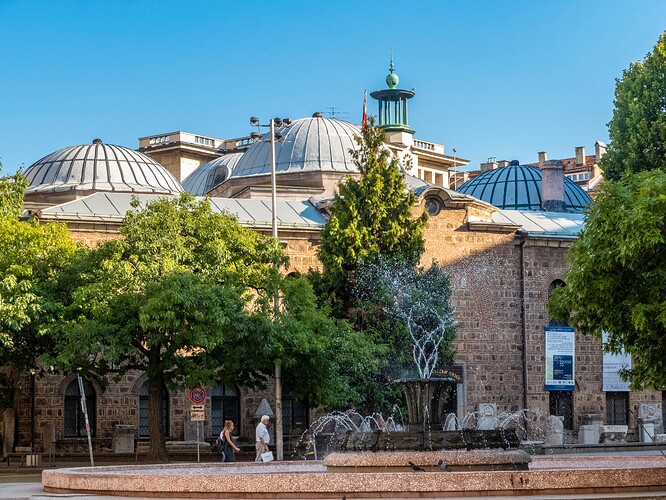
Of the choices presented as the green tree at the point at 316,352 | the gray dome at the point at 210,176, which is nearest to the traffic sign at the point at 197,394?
the green tree at the point at 316,352

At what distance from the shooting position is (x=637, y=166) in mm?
40094

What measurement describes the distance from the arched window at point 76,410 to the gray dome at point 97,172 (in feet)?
36.8

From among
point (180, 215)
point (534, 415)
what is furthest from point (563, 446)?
point (180, 215)

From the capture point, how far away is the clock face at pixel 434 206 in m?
44.1

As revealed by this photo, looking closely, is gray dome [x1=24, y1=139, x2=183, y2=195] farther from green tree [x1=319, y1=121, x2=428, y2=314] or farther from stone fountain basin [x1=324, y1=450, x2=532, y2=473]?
stone fountain basin [x1=324, y1=450, x2=532, y2=473]

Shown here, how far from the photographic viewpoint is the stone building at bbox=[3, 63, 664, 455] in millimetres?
40344

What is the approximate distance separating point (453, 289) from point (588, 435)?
6.42 meters

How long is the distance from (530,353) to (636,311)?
785 inches

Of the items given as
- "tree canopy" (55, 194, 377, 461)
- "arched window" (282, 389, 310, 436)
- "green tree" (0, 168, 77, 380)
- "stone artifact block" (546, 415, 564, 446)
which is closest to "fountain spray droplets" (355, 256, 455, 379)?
"tree canopy" (55, 194, 377, 461)

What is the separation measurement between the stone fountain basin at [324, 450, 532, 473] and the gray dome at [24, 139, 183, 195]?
3073 centimetres

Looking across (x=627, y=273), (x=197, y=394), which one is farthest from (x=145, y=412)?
(x=627, y=273)

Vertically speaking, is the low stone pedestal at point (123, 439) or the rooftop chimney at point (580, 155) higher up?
Answer: the rooftop chimney at point (580, 155)

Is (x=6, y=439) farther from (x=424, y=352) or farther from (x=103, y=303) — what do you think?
(x=424, y=352)

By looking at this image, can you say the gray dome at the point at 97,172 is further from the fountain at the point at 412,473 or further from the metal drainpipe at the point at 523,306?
the fountain at the point at 412,473
